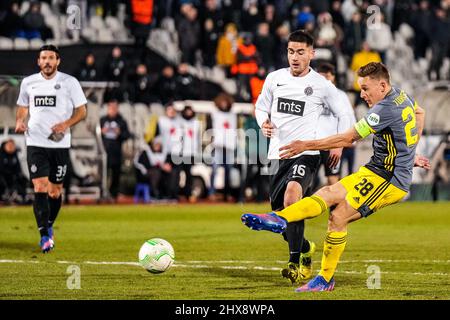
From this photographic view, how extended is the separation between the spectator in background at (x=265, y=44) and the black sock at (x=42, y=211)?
1477 centimetres

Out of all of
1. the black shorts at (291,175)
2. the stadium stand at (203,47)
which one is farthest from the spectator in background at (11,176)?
the black shorts at (291,175)

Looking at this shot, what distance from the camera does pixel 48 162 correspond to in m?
14.9

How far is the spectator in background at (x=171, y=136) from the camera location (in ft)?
80.9

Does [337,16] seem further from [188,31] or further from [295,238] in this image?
[295,238]

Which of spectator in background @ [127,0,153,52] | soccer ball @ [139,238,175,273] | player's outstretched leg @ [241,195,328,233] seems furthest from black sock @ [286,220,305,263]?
spectator in background @ [127,0,153,52]

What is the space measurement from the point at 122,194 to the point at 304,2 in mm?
8666

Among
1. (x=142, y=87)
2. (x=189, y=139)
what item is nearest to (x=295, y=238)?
(x=189, y=139)

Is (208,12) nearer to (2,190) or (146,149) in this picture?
(146,149)

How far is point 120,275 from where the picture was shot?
38.3 ft

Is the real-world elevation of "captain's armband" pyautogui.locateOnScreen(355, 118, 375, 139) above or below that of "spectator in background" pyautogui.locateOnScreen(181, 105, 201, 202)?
above

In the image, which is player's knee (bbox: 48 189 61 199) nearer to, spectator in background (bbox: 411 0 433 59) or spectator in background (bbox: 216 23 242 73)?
spectator in background (bbox: 216 23 242 73)

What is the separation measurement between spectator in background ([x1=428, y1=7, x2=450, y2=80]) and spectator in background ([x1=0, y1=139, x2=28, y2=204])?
13.9m

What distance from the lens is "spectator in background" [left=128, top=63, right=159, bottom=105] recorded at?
25906 millimetres

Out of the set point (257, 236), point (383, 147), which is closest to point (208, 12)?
point (257, 236)
